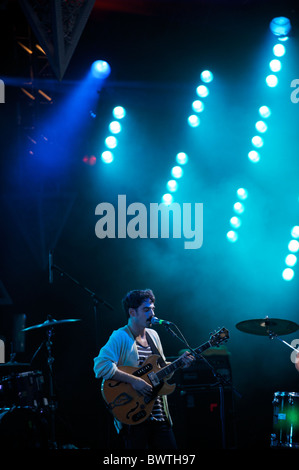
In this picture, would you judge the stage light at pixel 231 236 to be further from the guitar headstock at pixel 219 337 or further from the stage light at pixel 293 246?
the guitar headstock at pixel 219 337

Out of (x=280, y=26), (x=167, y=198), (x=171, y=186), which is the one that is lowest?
(x=167, y=198)

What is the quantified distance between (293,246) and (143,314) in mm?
Result: 3839

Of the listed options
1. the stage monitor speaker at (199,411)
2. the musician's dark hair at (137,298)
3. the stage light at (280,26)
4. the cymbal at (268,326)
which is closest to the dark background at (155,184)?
the stage light at (280,26)

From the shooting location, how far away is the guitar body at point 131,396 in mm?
4023

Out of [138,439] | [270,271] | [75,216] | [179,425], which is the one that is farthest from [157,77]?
[138,439]

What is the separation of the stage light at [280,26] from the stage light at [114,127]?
8.54ft

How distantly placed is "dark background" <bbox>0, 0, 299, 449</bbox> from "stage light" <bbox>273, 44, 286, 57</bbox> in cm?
11

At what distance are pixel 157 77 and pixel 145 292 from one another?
425 cm

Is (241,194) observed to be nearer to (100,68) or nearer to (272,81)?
(272,81)

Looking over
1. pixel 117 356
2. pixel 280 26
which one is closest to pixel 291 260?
pixel 280 26

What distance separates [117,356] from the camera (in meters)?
4.17

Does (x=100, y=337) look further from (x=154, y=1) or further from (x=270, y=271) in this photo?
(x=154, y=1)

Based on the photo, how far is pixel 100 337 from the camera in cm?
718
